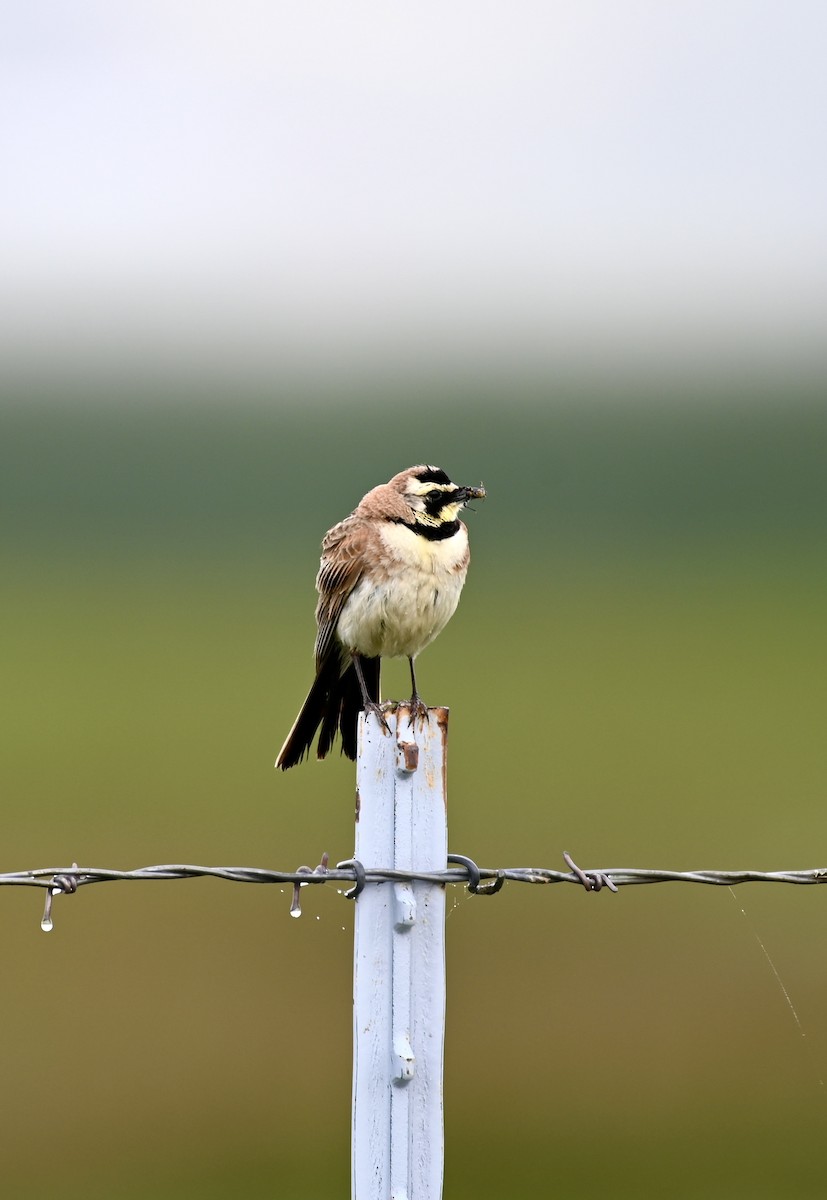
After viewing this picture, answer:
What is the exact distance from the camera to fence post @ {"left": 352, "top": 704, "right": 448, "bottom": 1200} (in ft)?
11.9

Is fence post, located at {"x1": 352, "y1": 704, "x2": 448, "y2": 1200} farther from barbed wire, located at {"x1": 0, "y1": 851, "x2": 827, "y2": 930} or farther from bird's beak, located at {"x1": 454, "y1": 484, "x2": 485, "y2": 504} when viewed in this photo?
bird's beak, located at {"x1": 454, "y1": 484, "x2": 485, "y2": 504}

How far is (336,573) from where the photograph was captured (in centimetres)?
623

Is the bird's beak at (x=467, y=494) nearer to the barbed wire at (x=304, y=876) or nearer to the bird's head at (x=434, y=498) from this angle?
the bird's head at (x=434, y=498)

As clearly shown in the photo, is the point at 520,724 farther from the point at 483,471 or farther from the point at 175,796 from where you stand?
the point at 483,471

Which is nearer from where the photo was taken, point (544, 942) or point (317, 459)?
point (544, 942)

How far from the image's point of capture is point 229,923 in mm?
Answer: 14156

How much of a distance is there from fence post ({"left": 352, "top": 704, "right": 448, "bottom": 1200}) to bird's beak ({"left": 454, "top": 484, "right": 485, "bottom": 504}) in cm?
246

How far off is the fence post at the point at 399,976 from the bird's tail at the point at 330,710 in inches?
89.8

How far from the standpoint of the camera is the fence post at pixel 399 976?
3619 mm

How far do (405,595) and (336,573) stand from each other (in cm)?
32

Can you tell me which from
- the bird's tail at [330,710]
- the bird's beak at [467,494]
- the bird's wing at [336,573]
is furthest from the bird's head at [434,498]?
the bird's tail at [330,710]

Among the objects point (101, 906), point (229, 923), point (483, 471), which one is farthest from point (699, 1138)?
point (483, 471)

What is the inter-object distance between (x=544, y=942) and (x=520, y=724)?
39.0 feet

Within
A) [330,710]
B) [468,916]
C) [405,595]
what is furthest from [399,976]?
[468,916]
